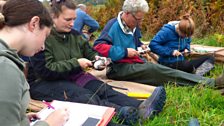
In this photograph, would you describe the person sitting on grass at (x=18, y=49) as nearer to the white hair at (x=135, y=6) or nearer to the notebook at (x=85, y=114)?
the notebook at (x=85, y=114)

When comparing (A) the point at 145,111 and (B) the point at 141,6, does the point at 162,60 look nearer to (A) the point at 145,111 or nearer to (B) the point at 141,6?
(B) the point at 141,6

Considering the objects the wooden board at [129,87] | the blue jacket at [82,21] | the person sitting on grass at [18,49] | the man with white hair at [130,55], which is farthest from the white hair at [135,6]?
Answer: the blue jacket at [82,21]

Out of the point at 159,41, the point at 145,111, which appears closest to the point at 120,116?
the point at 145,111

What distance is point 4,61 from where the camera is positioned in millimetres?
1508

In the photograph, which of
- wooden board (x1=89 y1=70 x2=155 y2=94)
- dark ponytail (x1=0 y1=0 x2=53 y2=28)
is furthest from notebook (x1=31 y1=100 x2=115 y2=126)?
wooden board (x1=89 y1=70 x2=155 y2=94)

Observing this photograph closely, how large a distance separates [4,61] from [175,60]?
3693 mm

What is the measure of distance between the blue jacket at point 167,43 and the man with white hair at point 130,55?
505 mm

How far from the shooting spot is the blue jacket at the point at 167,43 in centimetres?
489

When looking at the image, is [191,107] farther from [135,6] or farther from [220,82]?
[135,6]

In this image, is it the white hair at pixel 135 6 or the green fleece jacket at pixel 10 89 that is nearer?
the green fleece jacket at pixel 10 89

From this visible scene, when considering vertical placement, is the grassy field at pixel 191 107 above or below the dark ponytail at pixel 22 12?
below

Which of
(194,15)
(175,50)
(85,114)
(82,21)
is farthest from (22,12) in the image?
(194,15)

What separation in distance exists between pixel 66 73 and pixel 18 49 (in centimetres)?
166

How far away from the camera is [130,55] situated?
421cm
